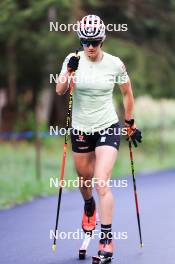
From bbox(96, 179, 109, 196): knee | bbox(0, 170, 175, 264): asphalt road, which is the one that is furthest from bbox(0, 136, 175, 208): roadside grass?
bbox(96, 179, 109, 196): knee

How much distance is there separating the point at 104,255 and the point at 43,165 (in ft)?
48.6

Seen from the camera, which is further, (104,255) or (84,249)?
(84,249)

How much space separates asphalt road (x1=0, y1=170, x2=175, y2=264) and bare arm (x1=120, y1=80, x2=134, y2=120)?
1410 mm

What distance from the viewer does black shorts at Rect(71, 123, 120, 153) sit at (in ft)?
27.5

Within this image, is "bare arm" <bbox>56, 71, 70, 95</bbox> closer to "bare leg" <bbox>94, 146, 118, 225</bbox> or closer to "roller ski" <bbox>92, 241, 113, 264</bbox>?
"bare leg" <bbox>94, 146, 118, 225</bbox>

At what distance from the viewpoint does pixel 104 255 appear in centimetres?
802

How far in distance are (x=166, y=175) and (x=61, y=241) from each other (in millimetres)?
10412

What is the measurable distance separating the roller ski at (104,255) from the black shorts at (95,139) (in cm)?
97

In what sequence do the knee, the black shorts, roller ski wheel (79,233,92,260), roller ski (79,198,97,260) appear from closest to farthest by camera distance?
the knee
the black shorts
roller ski wheel (79,233,92,260)
roller ski (79,198,97,260)

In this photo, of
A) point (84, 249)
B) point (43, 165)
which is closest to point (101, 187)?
point (84, 249)

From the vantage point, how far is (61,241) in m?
9.90

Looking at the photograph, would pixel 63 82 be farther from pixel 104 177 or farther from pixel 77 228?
pixel 77 228

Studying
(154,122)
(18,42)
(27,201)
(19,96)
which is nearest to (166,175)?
(27,201)

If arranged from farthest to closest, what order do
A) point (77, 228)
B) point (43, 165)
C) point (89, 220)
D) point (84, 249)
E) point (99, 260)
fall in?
1. point (43, 165)
2. point (77, 228)
3. point (89, 220)
4. point (84, 249)
5. point (99, 260)
